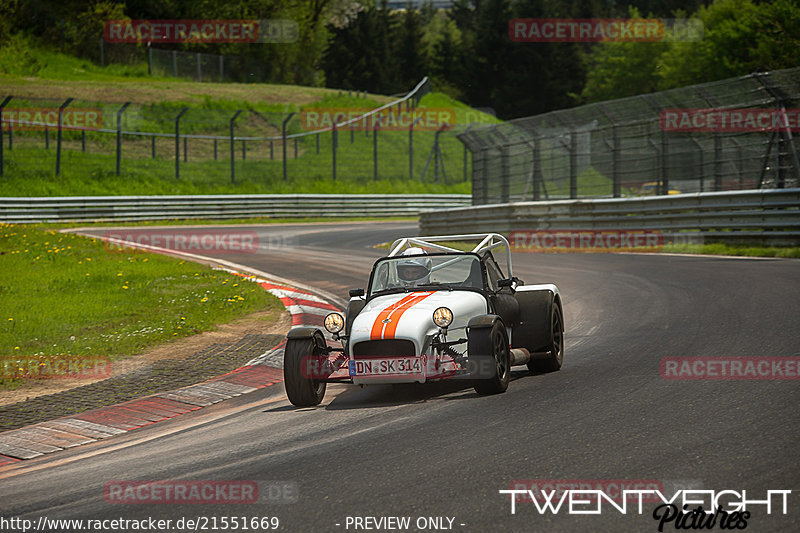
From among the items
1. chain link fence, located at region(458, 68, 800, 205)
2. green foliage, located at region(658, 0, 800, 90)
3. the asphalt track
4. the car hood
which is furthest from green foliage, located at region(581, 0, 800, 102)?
the asphalt track

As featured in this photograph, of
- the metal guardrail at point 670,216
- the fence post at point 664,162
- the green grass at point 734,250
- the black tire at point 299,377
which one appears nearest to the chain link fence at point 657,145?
the fence post at point 664,162

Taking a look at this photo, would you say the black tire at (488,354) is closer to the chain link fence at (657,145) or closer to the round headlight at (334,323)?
the round headlight at (334,323)

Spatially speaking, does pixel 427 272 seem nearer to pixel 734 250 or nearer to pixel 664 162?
pixel 734 250

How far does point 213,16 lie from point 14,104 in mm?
31010

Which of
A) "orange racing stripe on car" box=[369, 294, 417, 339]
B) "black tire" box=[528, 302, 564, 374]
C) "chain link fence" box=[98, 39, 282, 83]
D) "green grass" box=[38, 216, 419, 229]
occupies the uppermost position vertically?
"chain link fence" box=[98, 39, 282, 83]

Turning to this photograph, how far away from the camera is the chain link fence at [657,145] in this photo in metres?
18.5

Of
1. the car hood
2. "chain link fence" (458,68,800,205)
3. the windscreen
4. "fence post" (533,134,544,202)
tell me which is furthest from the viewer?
"fence post" (533,134,544,202)

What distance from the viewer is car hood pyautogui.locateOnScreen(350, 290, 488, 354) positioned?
25.3 feet

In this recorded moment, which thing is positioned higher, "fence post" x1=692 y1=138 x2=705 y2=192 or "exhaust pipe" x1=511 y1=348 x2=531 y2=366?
"fence post" x1=692 y1=138 x2=705 y2=192

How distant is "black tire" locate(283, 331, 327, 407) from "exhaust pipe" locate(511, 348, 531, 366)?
1735 mm

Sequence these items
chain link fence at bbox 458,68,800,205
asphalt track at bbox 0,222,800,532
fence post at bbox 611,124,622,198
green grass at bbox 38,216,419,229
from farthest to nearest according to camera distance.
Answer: green grass at bbox 38,216,419,229
fence post at bbox 611,124,622,198
chain link fence at bbox 458,68,800,205
asphalt track at bbox 0,222,800,532

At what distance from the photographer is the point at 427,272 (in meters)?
9.03

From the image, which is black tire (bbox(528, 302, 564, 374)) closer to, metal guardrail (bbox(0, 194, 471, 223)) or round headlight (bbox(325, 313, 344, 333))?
round headlight (bbox(325, 313, 344, 333))

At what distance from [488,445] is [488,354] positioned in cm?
171
